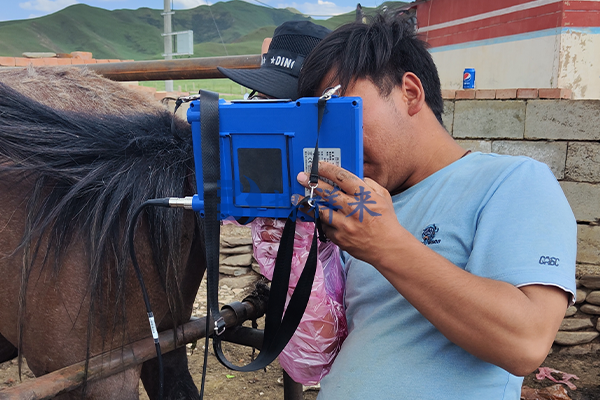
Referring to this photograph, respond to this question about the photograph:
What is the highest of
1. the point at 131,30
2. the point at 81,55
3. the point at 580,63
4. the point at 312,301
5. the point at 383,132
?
the point at 131,30

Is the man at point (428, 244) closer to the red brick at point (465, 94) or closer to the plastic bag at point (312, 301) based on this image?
the plastic bag at point (312, 301)

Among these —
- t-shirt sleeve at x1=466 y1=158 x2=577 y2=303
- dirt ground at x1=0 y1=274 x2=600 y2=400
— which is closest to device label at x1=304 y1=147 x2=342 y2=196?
t-shirt sleeve at x1=466 y1=158 x2=577 y2=303

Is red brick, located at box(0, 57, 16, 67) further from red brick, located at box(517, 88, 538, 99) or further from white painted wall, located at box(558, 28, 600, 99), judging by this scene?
white painted wall, located at box(558, 28, 600, 99)

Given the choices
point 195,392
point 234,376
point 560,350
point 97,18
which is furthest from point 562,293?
point 97,18

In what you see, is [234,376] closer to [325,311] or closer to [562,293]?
[325,311]

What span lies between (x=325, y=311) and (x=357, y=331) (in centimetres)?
11

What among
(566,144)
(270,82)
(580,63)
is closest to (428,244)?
A: (270,82)

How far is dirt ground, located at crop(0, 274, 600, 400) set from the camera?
2.55m

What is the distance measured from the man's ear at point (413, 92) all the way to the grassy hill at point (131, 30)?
187 feet

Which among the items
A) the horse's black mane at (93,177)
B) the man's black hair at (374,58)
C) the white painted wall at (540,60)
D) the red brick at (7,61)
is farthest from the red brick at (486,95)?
the red brick at (7,61)

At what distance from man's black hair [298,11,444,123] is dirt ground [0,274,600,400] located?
170 centimetres

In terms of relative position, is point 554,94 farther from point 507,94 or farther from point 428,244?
point 428,244

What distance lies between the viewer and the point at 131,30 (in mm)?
76062

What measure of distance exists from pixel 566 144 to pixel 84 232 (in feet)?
9.15
